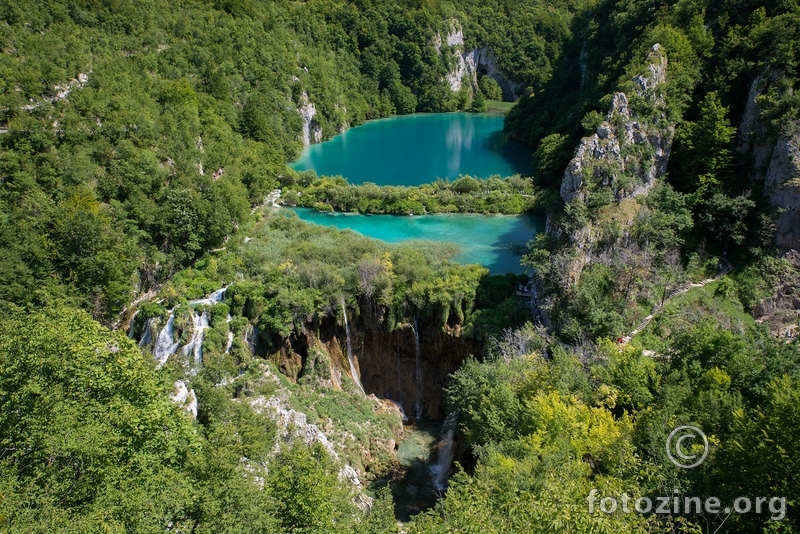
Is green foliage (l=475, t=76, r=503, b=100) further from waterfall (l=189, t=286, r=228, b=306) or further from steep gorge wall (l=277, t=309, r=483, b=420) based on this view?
waterfall (l=189, t=286, r=228, b=306)

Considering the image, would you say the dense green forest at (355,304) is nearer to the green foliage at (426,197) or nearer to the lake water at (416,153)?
the green foliage at (426,197)

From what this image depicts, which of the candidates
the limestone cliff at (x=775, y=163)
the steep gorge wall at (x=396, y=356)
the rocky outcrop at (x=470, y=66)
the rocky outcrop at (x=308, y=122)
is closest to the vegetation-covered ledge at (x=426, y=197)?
the limestone cliff at (x=775, y=163)

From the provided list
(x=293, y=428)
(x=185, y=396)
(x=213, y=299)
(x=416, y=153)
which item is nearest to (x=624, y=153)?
(x=293, y=428)

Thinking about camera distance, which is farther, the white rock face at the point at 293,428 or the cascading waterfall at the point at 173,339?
the cascading waterfall at the point at 173,339

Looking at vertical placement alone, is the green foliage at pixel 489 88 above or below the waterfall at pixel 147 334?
above

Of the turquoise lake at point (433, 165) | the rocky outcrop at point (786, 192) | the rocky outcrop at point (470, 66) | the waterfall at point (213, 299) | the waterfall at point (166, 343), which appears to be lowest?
the waterfall at point (166, 343)

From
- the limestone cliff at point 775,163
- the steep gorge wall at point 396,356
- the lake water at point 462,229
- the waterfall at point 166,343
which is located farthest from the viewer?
the lake water at point 462,229

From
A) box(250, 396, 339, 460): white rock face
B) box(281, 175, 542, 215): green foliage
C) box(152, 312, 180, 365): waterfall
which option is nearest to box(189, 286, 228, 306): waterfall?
box(152, 312, 180, 365): waterfall
